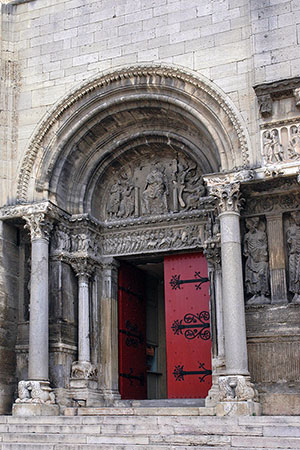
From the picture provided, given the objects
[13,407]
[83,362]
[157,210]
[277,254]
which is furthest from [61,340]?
[277,254]

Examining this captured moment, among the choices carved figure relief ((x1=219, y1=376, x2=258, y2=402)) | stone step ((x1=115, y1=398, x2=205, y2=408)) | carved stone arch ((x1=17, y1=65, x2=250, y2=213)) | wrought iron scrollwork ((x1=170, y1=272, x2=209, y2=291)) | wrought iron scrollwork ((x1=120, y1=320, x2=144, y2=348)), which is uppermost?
carved stone arch ((x1=17, y1=65, x2=250, y2=213))

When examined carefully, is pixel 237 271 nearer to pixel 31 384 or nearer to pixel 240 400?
pixel 240 400

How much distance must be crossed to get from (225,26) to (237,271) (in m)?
4.23

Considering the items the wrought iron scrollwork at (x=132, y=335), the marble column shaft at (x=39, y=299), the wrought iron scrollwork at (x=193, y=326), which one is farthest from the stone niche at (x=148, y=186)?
the wrought iron scrollwork at (x=132, y=335)

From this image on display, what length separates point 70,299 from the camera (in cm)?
1252

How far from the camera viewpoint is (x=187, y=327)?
12305 millimetres

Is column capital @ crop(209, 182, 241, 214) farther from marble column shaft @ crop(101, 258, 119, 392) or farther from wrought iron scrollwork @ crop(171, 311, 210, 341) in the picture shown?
marble column shaft @ crop(101, 258, 119, 392)

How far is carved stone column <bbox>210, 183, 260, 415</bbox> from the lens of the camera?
995 centimetres

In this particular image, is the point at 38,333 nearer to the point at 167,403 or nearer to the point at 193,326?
the point at 167,403

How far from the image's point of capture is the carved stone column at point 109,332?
40.9 feet

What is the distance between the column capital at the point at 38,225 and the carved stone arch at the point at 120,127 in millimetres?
439

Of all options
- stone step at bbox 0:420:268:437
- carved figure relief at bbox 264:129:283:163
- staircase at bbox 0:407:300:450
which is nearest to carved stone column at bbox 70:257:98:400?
staircase at bbox 0:407:300:450

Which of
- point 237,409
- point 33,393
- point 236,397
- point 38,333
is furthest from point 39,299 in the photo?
point 237,409

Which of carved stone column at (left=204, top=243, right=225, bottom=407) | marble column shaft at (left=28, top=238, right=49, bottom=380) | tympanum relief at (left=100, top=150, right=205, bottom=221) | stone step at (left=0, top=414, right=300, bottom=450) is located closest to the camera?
stone step at (left=0, top=414, right=300, bottom=450)
